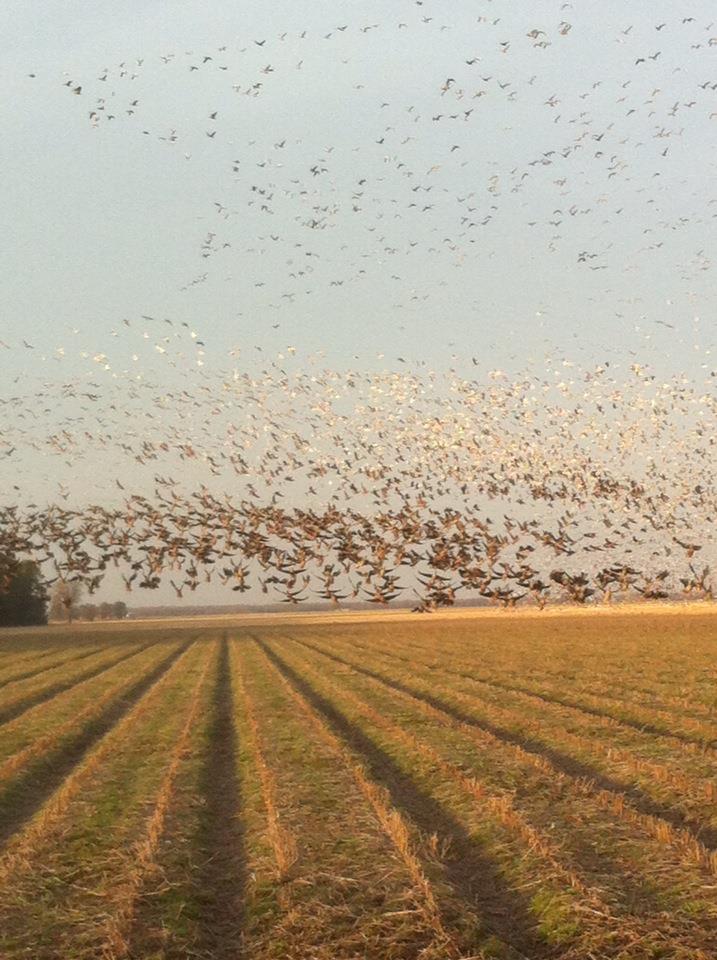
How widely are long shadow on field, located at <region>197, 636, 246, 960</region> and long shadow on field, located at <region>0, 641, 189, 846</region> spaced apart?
2.55 metres

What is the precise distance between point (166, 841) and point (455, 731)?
31.2ft

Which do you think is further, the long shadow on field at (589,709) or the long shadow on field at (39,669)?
the long shadow on field at (39,669)

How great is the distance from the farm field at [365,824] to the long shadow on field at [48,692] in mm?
359

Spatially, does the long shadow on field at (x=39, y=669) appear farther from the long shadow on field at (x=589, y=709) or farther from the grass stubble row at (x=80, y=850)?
the grass stubble row at (x=80, y=850)

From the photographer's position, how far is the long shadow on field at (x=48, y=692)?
29655mm

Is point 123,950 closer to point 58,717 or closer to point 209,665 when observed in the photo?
point 58,717

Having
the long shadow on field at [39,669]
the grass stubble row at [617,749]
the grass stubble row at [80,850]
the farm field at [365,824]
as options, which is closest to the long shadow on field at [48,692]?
the farm field at [365,824]

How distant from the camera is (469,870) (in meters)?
11.9

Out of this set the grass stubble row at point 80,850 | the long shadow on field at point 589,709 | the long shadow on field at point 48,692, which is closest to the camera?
the grass stubble row at point 80,850

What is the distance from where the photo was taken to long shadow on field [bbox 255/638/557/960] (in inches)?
386

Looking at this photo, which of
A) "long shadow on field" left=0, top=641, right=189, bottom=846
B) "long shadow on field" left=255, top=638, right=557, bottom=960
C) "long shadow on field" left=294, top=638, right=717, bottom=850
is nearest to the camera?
"long shadow on field" left=255, top=638, right=557, bottom=960

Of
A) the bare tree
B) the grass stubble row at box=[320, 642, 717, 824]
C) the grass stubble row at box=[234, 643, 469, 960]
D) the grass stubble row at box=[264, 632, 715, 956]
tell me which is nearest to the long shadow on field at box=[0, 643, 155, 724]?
the grass stubble row at box=[320, 642, 717, 824]

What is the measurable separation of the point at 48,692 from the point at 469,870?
85.1ft

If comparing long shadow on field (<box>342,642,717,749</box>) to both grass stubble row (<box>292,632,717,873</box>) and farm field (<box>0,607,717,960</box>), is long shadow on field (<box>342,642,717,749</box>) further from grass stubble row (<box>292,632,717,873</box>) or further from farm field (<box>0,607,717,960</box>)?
grass stubble row (<box>292,632,717,873</box>)
